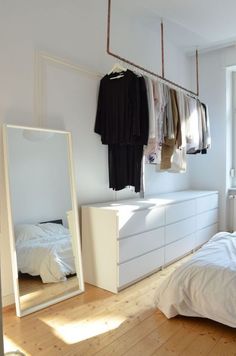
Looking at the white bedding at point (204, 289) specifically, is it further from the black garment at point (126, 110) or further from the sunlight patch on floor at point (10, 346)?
the black garment at point (126, 110)

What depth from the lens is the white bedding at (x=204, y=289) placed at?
6.63 ft

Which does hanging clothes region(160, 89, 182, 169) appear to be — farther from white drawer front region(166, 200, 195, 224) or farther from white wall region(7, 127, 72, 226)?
white wall region(7, 127, 72, 226)

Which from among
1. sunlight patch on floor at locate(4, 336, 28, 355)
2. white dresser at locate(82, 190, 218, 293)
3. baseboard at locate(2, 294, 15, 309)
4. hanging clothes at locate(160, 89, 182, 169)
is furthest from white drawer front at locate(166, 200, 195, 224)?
sunlight patch on floor at locate(4, 336, 28, 355)

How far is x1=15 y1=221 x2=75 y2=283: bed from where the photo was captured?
2432 mm

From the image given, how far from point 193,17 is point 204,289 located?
301cm

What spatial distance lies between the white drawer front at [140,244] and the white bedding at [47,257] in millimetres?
483

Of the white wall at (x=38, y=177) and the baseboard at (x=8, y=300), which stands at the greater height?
the white wall at (x=38, y=177)

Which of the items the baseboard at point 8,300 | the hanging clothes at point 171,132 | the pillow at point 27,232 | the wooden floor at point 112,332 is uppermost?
the hanging clothes at point 171,132

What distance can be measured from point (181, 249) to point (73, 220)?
1.56m

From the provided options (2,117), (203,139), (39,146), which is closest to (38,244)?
(39,146)

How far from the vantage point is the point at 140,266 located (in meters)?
2.98

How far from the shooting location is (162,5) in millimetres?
3250

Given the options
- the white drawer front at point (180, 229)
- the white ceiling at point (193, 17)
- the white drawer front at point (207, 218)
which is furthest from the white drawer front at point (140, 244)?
the white ceiling at point (193, 17)

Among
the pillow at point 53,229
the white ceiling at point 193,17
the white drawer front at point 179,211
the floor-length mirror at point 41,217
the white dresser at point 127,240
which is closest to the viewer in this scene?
the floor-length mirror at point 41,217
